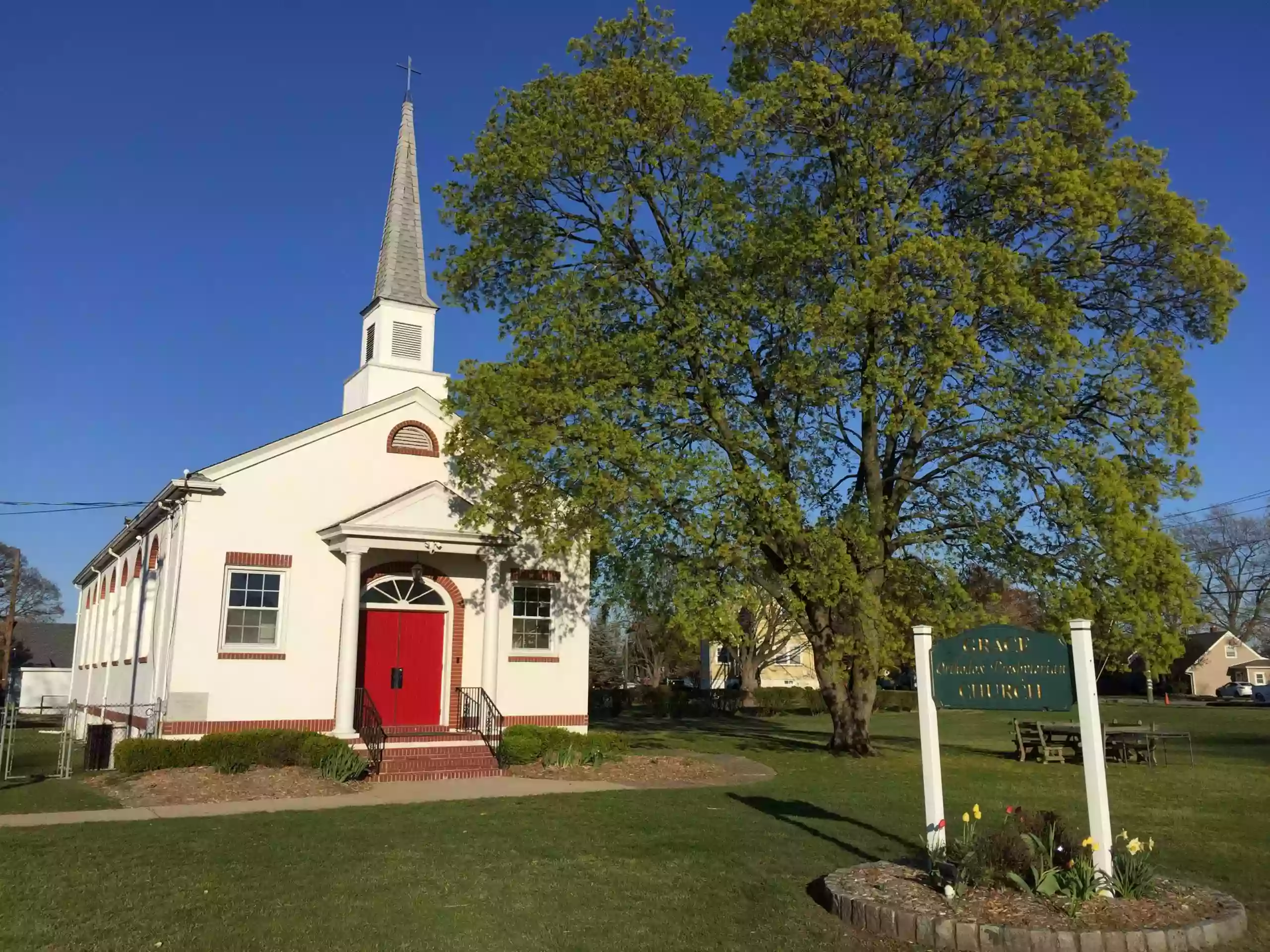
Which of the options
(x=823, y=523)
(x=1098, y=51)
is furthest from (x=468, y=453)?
(x=1098, y=51)

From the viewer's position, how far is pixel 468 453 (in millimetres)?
18031

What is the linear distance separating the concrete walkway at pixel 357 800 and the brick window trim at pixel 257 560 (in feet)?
15.5

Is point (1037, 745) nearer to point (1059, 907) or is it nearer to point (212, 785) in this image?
point (1059, 907)

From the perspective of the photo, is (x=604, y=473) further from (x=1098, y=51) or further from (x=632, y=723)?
(x=632, y=723)

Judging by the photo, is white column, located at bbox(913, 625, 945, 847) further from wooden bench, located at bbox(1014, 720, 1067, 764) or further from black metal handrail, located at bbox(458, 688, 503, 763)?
wooden bench, located at bbox(1014, 720, 1067, 764)

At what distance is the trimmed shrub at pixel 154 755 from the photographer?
15391mm

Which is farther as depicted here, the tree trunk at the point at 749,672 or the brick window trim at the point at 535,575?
the tree trunk at the point at 749,672

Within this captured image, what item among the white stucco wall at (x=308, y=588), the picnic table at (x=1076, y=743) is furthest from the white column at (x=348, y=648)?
the picnic table at (x=1076, y=743)

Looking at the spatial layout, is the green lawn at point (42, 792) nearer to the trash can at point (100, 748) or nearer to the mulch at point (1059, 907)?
the trash can at point (100, 748)

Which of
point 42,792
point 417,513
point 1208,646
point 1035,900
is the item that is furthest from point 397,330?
point 1208,646

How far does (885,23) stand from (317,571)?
542 inches

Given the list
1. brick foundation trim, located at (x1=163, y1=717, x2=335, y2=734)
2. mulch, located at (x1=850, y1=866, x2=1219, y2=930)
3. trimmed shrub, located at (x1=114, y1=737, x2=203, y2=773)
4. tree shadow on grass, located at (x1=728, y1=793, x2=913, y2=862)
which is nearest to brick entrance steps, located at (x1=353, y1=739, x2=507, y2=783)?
brick foundation trim, located at (x1=163, y1=717, x2=335, y2=734)

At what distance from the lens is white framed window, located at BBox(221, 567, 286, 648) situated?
1741 centimetres

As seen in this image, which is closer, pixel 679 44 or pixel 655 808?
pixel 655 808
